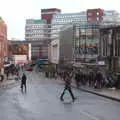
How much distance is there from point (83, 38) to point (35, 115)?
99.1 metres

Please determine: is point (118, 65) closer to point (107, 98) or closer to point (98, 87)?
point (98, 87)

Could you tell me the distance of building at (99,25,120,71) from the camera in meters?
57.3

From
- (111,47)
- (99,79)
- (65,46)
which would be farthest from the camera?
(65,46)

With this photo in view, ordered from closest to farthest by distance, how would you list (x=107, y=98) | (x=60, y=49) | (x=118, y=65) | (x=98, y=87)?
1. (x=107, y=98)
2. (x=98, y=87)
3. (x=118, y=65)
4. (x=60, y=49)

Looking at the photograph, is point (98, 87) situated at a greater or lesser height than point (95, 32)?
lesser

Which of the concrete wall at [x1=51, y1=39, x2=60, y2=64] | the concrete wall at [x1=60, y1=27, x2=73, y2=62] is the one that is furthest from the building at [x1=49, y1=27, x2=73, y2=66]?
the concrete wall at [x1=51, y1=39, x2=60, y2=64]

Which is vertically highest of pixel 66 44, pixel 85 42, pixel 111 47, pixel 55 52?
pixel 85 42

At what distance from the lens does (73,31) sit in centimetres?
12512

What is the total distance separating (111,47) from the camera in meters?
59.6

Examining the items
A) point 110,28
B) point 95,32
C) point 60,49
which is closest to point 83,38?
point 95,32

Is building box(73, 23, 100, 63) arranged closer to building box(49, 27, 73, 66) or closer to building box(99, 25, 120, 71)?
building box(49, 27, 73, 66)

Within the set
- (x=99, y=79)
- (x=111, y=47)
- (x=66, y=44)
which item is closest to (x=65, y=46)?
(x=66, y=44)

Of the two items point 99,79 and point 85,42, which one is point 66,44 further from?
point 99,79

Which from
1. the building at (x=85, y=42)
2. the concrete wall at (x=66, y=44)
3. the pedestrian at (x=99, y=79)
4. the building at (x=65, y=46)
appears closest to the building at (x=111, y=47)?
the pedestrian at (x=99, y=79)
